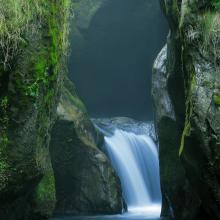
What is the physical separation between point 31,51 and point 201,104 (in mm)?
3037

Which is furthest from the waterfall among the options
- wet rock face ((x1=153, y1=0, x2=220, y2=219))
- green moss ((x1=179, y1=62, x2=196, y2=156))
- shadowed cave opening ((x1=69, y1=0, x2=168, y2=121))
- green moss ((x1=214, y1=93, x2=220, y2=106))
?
green moss ((x1=214, y1=93, x2=220, y2=106))

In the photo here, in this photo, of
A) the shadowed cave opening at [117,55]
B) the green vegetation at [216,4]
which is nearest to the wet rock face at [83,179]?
the green vegetation at [216,4]

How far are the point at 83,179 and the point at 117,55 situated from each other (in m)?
11.9

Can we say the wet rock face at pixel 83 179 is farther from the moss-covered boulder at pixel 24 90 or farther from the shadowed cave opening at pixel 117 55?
the shadowed cave opening at pixel 117 55

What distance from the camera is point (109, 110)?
29781 millimetres

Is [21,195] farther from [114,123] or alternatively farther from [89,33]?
[89,33]

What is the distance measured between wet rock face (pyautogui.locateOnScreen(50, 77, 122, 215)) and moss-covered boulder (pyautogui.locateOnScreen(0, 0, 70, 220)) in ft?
23.6

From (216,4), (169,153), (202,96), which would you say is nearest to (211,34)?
(216,4)

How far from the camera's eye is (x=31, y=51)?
372 inches

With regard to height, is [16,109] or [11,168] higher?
[16,109]

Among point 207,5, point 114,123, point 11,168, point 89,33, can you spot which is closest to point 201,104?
point 207,5

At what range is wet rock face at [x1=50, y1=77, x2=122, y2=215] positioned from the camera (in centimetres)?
1761

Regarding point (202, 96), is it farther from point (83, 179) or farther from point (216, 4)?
point (83, 179)

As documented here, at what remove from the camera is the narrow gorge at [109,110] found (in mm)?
9219
